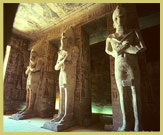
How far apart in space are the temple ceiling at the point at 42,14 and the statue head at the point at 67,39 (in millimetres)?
1066

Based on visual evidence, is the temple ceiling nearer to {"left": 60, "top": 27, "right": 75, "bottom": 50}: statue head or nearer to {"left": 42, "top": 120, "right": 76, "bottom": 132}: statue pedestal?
{"left": 60, "top": 27, "right": 75, "bottom": 50}: statue head

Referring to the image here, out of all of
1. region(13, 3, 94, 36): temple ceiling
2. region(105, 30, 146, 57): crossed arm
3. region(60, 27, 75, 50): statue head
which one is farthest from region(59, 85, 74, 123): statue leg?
region(13, 3, 94, 36): temple ceiling

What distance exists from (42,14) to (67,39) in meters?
2.11

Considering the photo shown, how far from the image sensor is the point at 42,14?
213 inches

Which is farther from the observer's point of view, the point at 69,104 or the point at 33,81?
the point at 33,81

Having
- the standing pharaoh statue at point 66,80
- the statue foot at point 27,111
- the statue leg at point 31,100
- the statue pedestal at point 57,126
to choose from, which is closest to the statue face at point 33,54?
the statue leg at point 31,100

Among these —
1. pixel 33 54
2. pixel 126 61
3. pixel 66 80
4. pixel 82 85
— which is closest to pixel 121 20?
pixel 126 61

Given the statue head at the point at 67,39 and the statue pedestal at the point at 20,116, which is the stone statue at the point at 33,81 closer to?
the statue pedestal at the point at 20,116

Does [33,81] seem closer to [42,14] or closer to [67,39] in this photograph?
[67,39]

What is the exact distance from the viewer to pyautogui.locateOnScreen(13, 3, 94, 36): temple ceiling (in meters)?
4.90

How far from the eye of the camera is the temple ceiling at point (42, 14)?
490 centimetres

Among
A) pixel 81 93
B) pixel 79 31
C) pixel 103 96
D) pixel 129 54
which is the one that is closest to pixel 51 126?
pixel 81 93

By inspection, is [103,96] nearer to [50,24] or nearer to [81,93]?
[81,93]

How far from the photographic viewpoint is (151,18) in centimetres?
501
